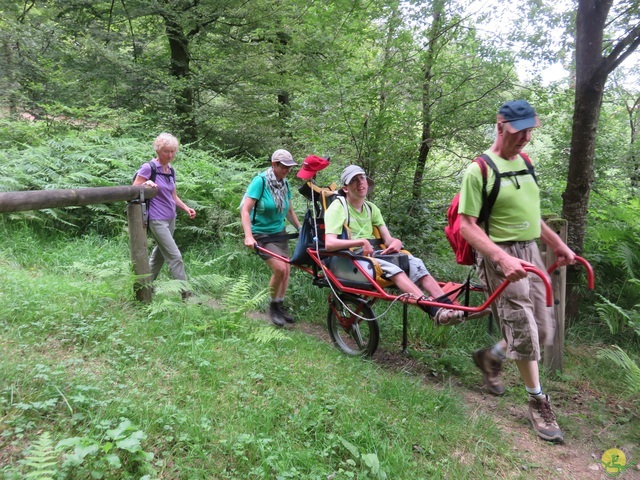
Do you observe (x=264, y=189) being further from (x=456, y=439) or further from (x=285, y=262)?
(x=456, y=439)

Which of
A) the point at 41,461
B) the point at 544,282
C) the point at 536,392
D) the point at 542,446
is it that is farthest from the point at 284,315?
the point at 41,461

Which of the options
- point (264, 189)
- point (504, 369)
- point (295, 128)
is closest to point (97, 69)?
point (295, 128)

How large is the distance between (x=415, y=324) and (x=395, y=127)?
9.91 feet

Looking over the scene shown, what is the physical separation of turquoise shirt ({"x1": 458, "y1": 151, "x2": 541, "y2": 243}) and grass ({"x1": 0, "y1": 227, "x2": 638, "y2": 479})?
4.82ft

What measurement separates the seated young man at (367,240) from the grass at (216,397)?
0.78m

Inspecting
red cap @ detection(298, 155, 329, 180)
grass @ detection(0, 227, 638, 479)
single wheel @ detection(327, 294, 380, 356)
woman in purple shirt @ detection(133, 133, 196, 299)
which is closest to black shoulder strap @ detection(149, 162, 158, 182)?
woman in purple shirt @ detection(133, 133, 196, 299)

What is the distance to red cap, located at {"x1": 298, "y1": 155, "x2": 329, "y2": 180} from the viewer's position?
474 centimetres

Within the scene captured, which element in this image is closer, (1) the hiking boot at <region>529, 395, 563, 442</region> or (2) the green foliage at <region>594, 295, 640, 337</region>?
(1) the hiking boot at <region>529, 395, 563, 442</region>

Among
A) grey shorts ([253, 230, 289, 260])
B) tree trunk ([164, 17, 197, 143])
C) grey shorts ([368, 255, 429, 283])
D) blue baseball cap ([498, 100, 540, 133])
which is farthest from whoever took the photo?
tree trunk ([164, 17, 197, 143])

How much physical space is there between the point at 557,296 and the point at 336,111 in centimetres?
393

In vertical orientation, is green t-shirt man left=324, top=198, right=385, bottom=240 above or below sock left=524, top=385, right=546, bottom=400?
above

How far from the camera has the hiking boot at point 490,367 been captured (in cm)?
359

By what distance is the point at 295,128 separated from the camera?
748 cm

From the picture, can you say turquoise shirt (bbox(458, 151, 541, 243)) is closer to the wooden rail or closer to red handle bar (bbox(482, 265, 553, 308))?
red handle bar (bbox(482, 265, 553, 308))
